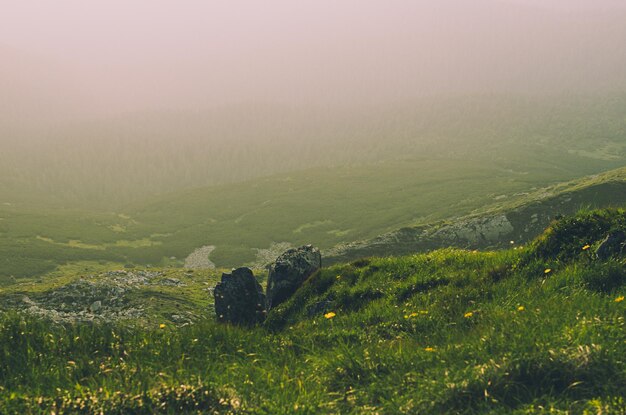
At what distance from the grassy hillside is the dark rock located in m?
0.43

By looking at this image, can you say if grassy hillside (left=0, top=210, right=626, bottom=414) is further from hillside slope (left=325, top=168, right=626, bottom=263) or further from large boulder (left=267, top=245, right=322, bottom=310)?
hillside slope (left=325, top=168, right=626, bottom=263)

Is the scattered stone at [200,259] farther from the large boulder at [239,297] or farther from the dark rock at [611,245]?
the dark rock at [611,245]

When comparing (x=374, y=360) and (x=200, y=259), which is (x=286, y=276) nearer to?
(x=374, y=360)

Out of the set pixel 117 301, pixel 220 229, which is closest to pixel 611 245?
pixel 117 301

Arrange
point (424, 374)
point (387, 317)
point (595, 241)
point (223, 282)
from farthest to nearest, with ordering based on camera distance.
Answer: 1. point (223, 282)
2. point (595, 241)
3. point (387, 317)
4. point (424, 374)

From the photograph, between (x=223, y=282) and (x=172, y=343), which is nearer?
(x=172, y=343)

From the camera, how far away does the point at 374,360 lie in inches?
342

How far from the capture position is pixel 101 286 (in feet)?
180

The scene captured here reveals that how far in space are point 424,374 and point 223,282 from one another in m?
14.1

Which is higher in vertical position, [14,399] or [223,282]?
[14,399]

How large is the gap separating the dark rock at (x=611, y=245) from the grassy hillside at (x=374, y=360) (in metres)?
0.43

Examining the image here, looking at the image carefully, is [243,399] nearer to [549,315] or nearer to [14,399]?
[14,399]

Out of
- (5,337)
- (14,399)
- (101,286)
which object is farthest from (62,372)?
(101,286)

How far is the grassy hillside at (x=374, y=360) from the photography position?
7223 mm
